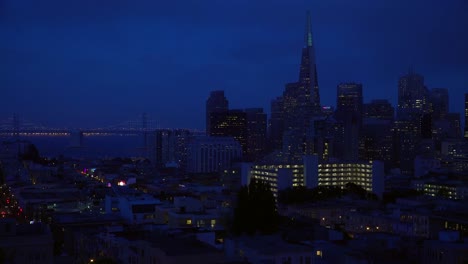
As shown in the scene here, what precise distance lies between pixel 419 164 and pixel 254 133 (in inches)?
1569

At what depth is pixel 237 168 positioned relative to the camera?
46656 millimetres

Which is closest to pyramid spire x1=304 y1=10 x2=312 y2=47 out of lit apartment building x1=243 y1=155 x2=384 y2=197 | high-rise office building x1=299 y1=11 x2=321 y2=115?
high-rise office building x1=299 y1=11 x2=321 y2=115

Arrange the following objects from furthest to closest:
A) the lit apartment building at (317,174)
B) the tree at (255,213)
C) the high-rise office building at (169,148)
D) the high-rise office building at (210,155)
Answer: the high-rise office building at (169,148) < the high-rise office building at (210,155) < the lit apartment building at (317,174) < the tree at (255,213)

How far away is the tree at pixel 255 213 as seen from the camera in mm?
18266

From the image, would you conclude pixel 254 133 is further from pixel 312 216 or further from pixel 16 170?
pixel 312 216

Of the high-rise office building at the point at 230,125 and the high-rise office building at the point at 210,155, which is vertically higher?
the high-rise office building at the point at 230,125

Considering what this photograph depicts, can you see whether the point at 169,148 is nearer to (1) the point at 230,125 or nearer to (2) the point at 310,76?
(1) the point at 230,125

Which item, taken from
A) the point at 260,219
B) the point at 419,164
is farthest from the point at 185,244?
the point at 419,164

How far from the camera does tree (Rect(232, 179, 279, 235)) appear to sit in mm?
18266

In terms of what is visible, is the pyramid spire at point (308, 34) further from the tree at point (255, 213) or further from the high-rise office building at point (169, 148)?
the tree at point (255, 213)

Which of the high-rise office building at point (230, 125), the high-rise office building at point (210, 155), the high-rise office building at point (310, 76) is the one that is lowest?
the high-rise office building at point (210, 155)

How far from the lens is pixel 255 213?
1880cm

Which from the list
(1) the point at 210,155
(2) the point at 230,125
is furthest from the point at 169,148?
(1) the point at 210,155

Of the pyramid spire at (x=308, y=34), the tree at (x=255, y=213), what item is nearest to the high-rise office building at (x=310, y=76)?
the pyramid spire at (x=308, y=34)
